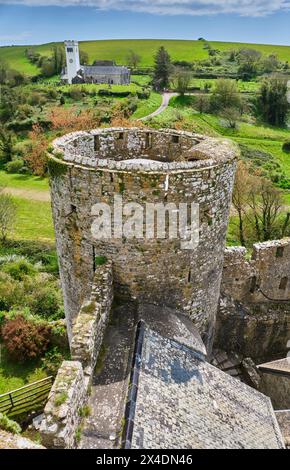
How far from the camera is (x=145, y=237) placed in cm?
807

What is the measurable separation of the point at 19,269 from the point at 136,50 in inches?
4370

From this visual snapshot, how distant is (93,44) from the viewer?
134750mm

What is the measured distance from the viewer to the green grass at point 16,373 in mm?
15695

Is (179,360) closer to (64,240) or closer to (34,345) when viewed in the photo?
(64,240)

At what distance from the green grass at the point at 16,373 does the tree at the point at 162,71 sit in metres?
61.3

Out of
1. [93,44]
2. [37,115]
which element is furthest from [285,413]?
[93,44]

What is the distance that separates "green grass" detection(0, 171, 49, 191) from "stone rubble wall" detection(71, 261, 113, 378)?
34786 millimetres

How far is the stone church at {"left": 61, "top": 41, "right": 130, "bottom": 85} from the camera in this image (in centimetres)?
7825

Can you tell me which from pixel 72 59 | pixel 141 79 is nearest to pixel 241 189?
pixel 141 79

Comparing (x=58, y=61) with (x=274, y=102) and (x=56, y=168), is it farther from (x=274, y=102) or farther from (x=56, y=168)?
(x=56, y=168)

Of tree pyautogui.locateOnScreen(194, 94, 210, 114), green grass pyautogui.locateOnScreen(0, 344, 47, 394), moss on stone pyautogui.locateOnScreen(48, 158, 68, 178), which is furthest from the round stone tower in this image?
tree pyautogui.locateOnScreen(194, 94, 210, 114)

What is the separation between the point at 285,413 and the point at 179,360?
4680 millimetres

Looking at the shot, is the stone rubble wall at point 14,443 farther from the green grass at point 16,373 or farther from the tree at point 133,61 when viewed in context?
the tree at point 133,61

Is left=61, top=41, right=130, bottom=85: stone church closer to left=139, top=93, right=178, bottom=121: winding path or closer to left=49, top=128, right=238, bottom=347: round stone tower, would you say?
left=139, top=93, right=178, bottom=121: winding path
